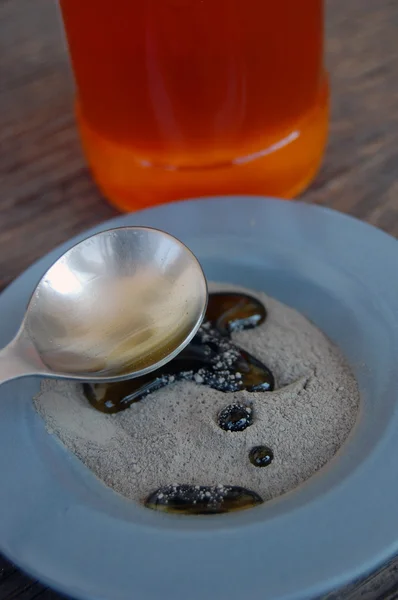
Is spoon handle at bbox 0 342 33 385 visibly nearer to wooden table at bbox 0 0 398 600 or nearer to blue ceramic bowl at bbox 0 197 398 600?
blue ceramic bowl at bbox 0 197 398 600

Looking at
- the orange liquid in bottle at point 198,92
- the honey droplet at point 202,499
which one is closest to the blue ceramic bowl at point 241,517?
the honey droplet at point 202,499

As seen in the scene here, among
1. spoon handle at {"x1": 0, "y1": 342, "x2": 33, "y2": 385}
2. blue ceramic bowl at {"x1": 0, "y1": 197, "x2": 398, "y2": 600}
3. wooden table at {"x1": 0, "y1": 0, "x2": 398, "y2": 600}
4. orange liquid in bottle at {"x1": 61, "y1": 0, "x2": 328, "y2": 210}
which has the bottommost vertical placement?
wooden table at {"x1": 0, "y1": 0, "x2": 398, "y2": 600}

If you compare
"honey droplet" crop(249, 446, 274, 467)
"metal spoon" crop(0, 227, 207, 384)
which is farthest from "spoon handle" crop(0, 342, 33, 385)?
"honey droplet" crop(249, 446, 274, 467)

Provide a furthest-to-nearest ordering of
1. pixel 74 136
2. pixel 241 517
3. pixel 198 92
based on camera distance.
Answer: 1. pixel 74 136
2. pixel 198 92
3. pixel 241 517

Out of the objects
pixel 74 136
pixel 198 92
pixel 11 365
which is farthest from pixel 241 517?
pixel 74 136

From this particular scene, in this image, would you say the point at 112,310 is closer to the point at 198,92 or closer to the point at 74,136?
the point at 198,92

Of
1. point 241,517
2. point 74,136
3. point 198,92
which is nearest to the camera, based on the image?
point 241,517

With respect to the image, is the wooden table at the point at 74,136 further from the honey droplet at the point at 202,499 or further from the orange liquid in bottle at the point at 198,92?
the honey droplet at the point at 202,499
